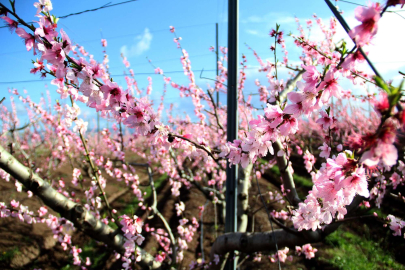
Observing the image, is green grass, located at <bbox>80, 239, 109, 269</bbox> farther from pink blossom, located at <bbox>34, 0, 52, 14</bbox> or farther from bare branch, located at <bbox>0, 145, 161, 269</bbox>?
pink blossom, located at <bbox>34, 0, 52, 14</bbox>

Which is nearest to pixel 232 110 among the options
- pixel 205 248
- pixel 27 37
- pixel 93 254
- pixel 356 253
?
pixel 27 37

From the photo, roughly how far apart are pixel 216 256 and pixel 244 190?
1.08 m

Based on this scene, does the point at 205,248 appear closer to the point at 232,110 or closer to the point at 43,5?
the point at 232,110

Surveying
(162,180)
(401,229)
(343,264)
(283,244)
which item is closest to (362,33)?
(401,229)

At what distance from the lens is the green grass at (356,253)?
16.0 ft

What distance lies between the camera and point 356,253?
5414 millimetres

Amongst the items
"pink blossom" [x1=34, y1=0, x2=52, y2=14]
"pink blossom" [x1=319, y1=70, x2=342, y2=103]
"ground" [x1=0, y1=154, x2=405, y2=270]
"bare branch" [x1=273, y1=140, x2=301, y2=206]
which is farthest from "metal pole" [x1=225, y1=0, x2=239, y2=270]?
"pink blossom" [x1=34, y1=0, x2=52, y2=14]

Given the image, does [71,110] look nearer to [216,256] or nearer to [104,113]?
[104,113]

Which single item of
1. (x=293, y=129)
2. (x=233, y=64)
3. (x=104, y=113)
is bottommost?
(x=293, y=129)

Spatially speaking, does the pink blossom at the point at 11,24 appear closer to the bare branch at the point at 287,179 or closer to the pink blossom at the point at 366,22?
the pink blossom at the point at 366,22

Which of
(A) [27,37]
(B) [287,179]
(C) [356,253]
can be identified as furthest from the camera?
(C) [356,253]

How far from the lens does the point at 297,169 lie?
36.4 ft

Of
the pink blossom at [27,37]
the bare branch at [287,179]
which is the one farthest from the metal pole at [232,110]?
the pink blossom at [27,37]

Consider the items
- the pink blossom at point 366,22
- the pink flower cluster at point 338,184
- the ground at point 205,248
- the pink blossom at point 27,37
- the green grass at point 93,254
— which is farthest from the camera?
the green grass at point 93,254
